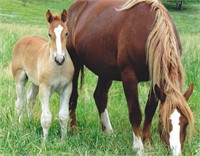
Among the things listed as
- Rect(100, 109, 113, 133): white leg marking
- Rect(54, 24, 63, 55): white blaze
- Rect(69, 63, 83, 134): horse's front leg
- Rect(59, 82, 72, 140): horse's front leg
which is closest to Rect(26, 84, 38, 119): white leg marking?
Rect(69, 63, 83, 134): horse's front leg

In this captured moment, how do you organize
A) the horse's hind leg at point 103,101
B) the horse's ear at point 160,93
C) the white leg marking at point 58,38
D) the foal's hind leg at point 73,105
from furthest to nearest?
the horse's hind leg at point 103,101, the foal's hind leg at point 73,105, the white leg marking at point 58,38, the horse's ear at point 160,93

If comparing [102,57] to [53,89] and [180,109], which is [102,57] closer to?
[53,89]

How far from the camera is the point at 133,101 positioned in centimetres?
504

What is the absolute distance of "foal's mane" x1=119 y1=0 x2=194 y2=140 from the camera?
4254 millimetres

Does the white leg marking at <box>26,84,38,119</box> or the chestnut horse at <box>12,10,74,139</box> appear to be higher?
the chestnut horse at <box>12,10,74,139</box>

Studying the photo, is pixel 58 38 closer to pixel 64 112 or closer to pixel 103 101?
pixel 64 112

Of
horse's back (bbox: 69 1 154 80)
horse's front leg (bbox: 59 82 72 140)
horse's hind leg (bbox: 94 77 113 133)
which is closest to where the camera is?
horse's back (bbox: 69 1 154 80)

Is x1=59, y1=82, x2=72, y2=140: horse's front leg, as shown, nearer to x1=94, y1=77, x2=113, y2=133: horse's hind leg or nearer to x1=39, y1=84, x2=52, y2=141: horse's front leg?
x1=39, y1=84, x2=52, y2=141: horse's front leg

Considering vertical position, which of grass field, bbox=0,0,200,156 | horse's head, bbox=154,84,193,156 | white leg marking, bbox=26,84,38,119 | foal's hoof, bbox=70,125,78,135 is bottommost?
foal's hoof, bbox=70,125,78,135

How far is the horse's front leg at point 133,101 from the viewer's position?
499 cm

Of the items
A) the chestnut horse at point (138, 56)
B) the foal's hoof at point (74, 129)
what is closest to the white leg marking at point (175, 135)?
the chestnut horse at point (138, 56)

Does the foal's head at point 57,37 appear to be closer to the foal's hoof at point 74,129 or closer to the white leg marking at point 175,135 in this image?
the foal's hoof at point 74,129

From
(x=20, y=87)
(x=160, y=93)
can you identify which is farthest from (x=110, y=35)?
(x=20, y=87)

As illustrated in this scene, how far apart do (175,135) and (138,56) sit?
1109mm
